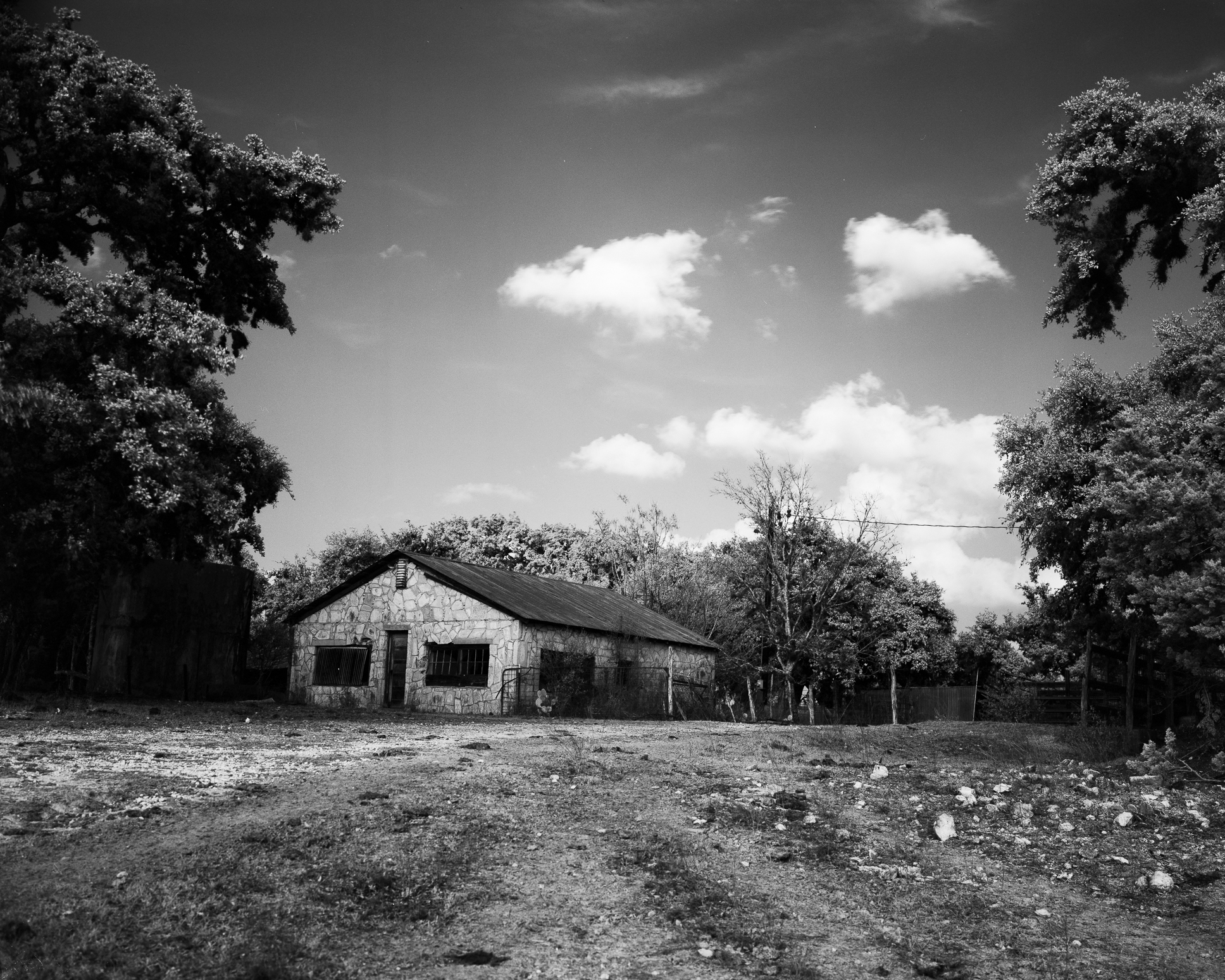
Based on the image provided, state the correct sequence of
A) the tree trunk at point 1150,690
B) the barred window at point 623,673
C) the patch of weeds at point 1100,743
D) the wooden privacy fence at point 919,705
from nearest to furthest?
the patch of weeds at point 1100,743 → the tree trunk at point 1150,690 → the barred window at point 623,673 → the wooden privacy fence at point 919,705

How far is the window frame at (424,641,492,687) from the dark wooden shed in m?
6.45

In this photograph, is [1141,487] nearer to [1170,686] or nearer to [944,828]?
[944,828]

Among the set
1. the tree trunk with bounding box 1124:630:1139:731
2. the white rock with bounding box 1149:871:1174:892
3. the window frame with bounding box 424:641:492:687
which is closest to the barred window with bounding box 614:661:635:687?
the window frame with bounding box 424:641:492:687

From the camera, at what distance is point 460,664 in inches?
1217

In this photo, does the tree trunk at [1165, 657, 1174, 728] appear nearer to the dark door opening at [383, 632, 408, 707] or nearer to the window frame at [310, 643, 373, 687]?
the dark door opening at [383, 632, 408, 707]

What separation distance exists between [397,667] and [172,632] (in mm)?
8865

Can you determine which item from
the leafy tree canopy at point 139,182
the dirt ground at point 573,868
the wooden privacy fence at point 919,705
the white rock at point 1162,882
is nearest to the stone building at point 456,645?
the wooden privacy fence at point 919,705

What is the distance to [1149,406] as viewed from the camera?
16.6m

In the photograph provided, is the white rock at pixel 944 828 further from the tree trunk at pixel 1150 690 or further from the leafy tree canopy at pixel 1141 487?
the tree trunk at pixel 1150 690

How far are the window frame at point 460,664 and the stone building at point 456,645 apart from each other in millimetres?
28

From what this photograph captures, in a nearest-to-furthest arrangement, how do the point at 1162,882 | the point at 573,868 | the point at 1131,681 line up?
1. the point at 573,868
2. the point at 1162,882
3. the point at 1131,681

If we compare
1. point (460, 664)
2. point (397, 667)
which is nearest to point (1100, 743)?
point (460, 664)

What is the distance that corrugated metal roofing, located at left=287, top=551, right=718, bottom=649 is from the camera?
31062 millimetres

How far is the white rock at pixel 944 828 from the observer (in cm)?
866
